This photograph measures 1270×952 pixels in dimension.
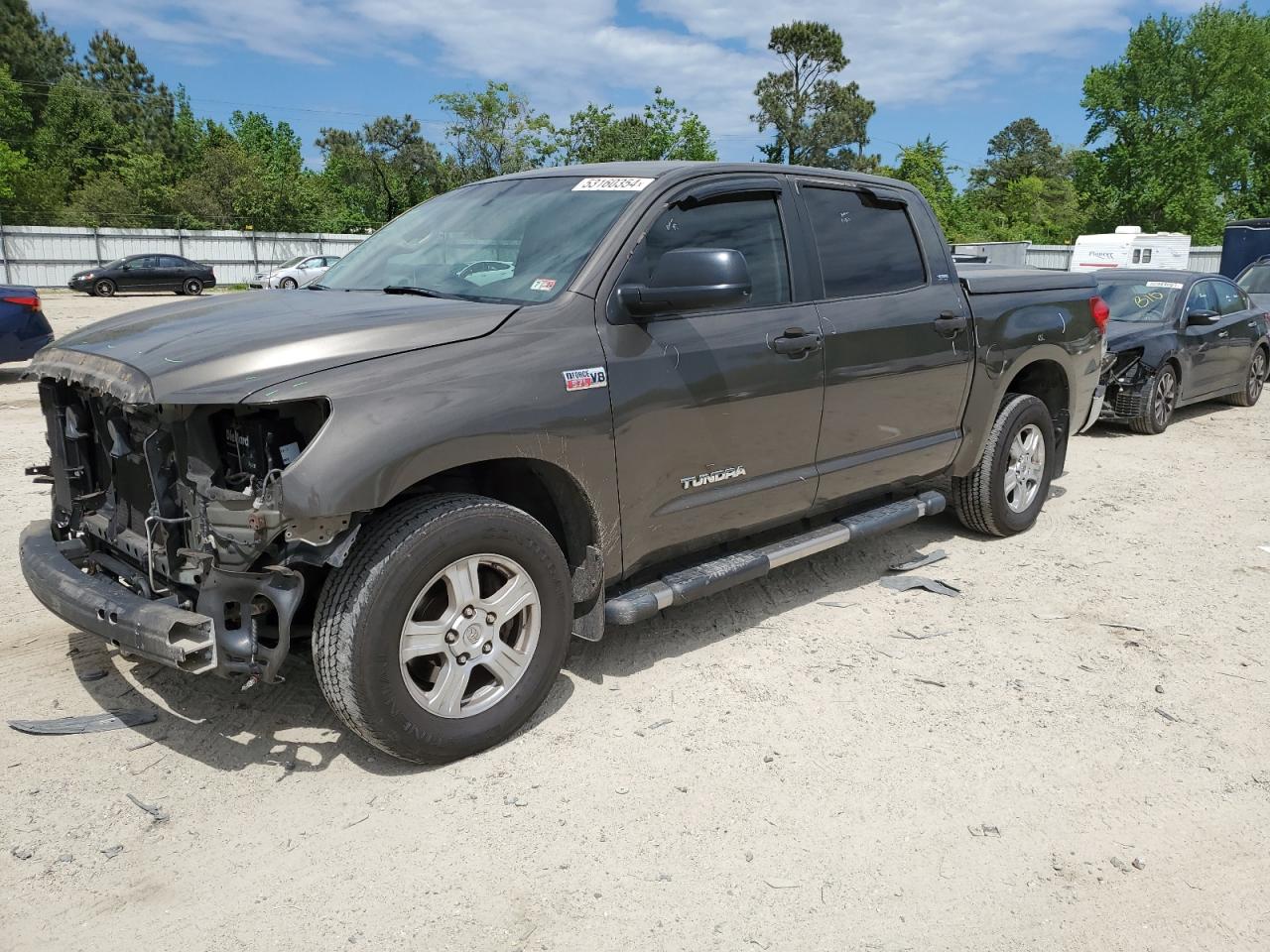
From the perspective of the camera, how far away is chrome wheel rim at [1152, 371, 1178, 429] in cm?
1006

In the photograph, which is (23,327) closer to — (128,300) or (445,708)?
(445,708)

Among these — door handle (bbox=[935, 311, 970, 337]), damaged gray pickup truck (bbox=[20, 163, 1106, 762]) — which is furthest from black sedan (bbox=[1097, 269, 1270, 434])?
damaged gray pickup truck (bbox=[20, 163, 1106, 762])

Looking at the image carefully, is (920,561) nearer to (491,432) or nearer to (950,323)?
(950,323)

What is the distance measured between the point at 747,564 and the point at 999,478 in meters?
2.41

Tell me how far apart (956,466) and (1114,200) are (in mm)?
45293

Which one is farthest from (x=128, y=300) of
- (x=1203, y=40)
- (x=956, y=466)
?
(x=1203, y=40)

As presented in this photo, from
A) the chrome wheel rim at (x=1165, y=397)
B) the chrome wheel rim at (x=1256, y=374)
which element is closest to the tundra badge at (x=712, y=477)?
the chrome wheel rim at (x=1165, y=397)

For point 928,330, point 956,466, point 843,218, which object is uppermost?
point 843,218

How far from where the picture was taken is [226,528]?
2924mm

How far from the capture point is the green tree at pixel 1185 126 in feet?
141

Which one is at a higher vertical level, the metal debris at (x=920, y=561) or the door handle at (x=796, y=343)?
the door handle at (x=796, y=343)

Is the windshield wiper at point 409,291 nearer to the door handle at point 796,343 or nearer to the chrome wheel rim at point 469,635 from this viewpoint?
the chrome wheel rim at point 469,635

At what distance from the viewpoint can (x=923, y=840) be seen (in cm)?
301

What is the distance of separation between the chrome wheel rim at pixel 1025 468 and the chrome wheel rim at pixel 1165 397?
4.75m
